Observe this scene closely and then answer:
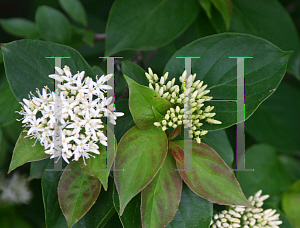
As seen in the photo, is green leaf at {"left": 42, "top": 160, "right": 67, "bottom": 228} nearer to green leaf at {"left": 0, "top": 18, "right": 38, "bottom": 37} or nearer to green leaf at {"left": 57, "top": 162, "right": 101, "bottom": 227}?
green leaf at {"left": 57, "top": 162, "right": 101, "bottom": 227}

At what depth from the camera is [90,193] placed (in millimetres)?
625

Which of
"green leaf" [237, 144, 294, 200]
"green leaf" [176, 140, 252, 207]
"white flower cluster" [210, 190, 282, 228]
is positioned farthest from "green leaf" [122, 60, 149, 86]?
"green leaf" [237, 144, 294, 200]

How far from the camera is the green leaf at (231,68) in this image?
639 mm

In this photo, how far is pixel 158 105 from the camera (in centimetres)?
61

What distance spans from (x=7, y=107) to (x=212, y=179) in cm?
70

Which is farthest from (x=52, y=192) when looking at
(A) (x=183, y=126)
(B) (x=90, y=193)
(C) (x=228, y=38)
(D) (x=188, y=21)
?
(D) (x=188, y=21)

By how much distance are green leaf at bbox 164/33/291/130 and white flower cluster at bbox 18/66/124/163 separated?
27 cm

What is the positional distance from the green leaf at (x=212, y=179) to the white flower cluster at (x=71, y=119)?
0.24 meters

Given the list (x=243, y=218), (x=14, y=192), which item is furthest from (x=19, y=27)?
(x=243, y=218)

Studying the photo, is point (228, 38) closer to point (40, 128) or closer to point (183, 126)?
point (183, 126)

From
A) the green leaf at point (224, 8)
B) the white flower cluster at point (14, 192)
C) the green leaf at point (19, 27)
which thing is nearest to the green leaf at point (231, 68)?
the green leaf at point (224, 8)

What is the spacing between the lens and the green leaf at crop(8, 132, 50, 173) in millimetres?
572

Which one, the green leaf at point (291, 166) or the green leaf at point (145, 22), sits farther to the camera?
the green leaf at point (291, 166)

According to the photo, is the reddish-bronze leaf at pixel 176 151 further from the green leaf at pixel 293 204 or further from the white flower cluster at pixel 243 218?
the green leaf at pixel 293 204
